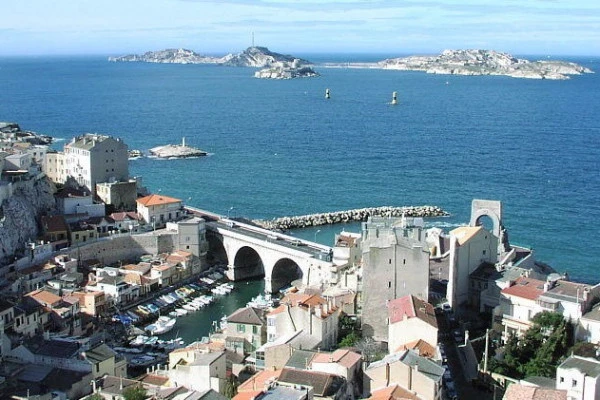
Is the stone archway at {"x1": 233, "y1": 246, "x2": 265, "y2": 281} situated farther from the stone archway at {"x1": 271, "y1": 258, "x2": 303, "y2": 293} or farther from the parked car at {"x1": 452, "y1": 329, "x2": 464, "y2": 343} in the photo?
the parked car at {"x1": 452, "y1": 329, "x2": 464, "y2": 343}

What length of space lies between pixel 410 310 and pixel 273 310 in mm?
6983

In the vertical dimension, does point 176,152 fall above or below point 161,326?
above

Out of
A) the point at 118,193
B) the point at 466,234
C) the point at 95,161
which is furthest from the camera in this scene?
the point at 95,161

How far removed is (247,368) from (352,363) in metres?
5.05

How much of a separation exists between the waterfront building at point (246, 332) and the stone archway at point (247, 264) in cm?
1511

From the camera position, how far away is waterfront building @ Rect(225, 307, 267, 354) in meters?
34.5

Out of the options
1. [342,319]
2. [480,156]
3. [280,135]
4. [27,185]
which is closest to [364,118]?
[280,135]

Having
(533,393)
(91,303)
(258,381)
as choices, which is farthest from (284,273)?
(533,393)

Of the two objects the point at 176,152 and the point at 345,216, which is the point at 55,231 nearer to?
the point at 345,216

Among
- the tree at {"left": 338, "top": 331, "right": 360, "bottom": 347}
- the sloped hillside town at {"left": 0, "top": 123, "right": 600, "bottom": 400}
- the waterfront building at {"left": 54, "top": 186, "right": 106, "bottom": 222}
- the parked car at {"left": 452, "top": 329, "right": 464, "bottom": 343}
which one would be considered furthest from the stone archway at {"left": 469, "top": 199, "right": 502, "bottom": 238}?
the waterfront building at {"left": 54, "top": 186, "right": 106, "bottom": 222}

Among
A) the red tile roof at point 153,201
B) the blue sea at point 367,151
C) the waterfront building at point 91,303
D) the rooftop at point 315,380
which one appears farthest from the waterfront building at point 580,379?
the red tile roof at point 153,201

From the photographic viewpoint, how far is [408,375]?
86.9 feet

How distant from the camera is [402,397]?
2581 cm

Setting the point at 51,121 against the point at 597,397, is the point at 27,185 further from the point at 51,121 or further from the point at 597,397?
the point at 51,121
